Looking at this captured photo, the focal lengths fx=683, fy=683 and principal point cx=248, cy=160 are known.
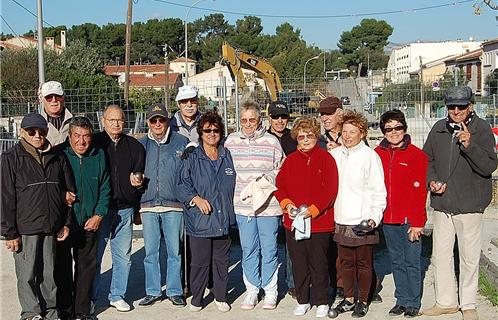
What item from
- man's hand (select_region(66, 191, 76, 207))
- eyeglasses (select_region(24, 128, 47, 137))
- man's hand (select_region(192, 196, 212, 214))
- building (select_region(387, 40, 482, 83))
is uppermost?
building (select_region(387, 40, 482, 83))

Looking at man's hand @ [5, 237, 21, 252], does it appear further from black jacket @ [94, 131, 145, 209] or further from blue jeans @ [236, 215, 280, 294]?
blue jeans @ [236, 215, 280, 294]

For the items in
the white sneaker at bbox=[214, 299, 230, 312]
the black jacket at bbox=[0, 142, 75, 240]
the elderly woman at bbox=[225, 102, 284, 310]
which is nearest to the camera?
the black jacket at bbox=[0, 142, 75, 240]

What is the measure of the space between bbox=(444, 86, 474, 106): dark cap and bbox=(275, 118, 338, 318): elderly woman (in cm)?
111

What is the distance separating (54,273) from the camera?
585 cm

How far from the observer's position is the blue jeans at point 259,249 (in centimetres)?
632

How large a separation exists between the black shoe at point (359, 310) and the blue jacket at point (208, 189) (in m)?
1.35

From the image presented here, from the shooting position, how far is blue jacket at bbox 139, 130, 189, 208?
6.35 meters

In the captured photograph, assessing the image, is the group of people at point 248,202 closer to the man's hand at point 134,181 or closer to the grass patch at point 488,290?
the man's hand at point 134,181

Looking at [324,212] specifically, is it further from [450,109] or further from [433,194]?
[450,109]

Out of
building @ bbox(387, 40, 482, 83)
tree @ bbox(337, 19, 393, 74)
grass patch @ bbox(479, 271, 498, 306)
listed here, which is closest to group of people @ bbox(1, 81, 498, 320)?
grass patch @ bbox(479, 271, 498, 306)

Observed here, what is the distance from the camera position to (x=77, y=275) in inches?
235

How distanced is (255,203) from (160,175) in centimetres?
95

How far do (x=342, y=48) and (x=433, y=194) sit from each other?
8561cm

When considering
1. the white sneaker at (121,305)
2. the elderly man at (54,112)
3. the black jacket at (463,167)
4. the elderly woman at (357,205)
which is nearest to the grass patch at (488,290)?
the black jacket at (463,167)
